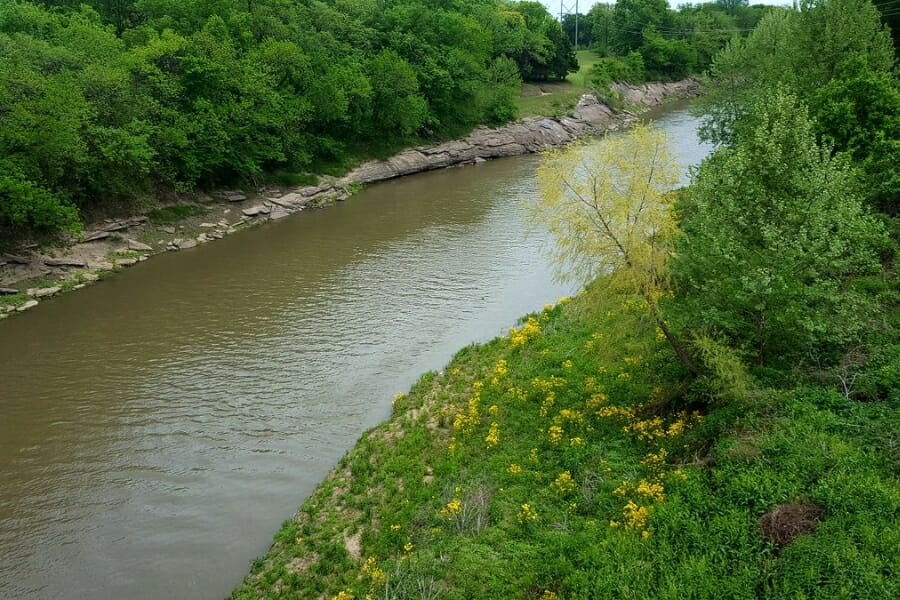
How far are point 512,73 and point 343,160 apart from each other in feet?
91.4

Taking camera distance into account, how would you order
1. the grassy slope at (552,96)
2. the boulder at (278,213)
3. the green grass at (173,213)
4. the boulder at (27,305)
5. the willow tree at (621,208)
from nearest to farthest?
the willow tree at (621,208), the boulder at (27,305), the green grass at (173,213), the boulder at (278,213), the grassy slope at (552,96)

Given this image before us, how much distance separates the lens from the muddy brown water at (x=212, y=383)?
14828 millimetres

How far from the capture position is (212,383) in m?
21.6

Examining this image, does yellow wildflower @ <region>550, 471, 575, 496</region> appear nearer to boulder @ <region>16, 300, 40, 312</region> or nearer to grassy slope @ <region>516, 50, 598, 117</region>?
boulder @ <region>16, 300, 40, 312</region>

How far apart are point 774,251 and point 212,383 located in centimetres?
1807

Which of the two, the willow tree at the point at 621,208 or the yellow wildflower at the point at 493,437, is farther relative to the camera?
the yellow wildflower at the point at 493,437

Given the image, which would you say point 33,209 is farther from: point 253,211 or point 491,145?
point 491,145

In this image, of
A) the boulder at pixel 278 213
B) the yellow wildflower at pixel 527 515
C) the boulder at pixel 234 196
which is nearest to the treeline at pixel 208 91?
the boulder at pixel 234 196

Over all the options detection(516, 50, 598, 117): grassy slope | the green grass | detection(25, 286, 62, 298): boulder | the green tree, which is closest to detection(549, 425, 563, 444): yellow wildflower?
the green tree

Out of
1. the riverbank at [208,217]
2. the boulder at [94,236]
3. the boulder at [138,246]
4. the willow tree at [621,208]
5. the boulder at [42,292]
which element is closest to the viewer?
the willow tree at [621,208]

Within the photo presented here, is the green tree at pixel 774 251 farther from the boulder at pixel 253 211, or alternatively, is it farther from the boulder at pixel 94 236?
the boulder at pixel 253 211

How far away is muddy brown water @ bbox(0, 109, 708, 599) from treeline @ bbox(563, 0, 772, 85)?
64.2 m

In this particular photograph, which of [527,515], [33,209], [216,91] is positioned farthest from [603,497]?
[216,91]

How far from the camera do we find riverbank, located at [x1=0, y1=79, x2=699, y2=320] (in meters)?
30.0
